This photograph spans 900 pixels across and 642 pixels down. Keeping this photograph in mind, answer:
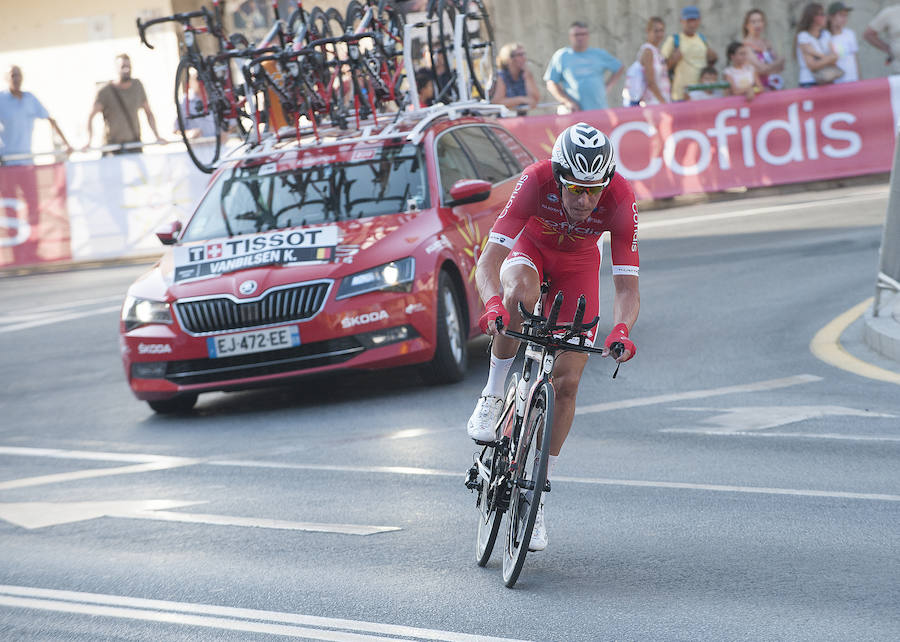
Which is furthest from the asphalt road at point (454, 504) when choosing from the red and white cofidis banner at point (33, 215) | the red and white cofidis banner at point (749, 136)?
the red and white cofidis banner at point (33, 215)

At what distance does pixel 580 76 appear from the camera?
20203 mm

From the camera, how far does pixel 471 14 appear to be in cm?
1492

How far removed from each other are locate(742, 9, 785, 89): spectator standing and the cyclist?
48.4 feet

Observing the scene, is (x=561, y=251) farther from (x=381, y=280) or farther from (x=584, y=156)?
(x=381, y=280)

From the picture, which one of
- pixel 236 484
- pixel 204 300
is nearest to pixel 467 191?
pixel 204 300

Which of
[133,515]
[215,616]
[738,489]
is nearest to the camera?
[215,616]

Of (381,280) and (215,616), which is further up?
(381,280)

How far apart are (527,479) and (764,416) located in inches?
130

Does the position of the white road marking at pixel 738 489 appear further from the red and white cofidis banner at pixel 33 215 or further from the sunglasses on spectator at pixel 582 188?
the red and white cofidis banner at pixel 33 215

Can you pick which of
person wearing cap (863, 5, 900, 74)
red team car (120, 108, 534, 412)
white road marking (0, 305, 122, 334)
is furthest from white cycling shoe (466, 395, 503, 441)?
person wearing cap (863, 5, 900, 74)

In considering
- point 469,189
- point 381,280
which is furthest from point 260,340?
point 469,189

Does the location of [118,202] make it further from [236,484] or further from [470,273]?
[236,484]

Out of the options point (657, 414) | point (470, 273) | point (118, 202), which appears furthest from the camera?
point (118, 202)

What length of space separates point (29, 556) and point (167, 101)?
21778 mm
